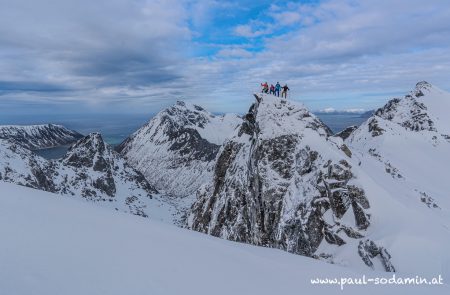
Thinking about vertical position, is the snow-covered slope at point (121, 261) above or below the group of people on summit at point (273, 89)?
below

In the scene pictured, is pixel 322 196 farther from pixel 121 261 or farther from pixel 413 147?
pixel 413 147

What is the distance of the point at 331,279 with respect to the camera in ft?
40.3

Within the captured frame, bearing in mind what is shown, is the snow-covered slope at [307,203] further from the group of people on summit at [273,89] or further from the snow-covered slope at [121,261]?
the snow-covered slope at [121,261]

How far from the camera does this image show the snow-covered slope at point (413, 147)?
4588 centimetres

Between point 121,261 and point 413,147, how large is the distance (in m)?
79.8

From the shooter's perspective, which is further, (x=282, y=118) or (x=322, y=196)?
(x=282, y=118)

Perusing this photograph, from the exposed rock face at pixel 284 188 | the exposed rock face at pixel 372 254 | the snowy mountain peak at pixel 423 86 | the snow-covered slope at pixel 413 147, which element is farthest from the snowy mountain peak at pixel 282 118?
the snowy mountain peak at pixel 423 86

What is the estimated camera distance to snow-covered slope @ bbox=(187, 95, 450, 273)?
28.7 meters

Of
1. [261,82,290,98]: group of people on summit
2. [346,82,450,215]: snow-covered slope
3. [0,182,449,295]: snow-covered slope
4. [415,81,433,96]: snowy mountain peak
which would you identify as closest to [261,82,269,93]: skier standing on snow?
[261,82,290,98]: group of people on summit

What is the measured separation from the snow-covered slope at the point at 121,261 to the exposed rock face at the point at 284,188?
2199 cm

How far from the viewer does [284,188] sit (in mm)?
41250

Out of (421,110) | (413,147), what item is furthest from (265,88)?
(421,110)

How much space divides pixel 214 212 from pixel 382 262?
30.1 metres

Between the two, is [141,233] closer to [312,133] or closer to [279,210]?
[279,210]
